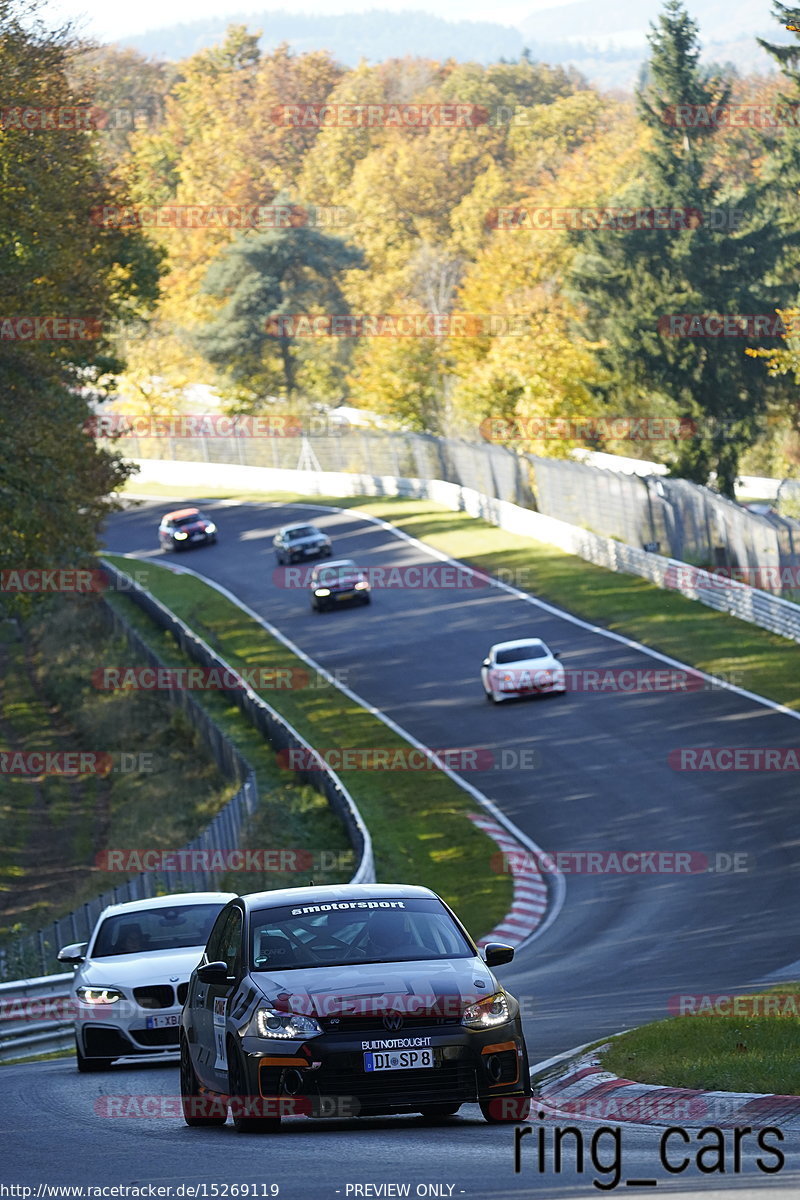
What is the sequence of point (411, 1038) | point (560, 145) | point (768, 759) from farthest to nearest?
1. point (560, 145)
2. point (768, 759)
3. point (411, 1038)

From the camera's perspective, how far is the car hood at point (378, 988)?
370 inches

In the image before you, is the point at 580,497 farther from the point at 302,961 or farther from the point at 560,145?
the point at 560,145

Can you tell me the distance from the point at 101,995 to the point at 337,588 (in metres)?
37.9

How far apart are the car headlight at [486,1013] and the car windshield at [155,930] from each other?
6850mm

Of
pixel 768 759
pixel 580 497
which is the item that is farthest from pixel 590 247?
pixel 768 759

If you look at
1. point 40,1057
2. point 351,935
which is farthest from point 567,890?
point 351,935

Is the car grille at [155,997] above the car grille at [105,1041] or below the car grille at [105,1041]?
above

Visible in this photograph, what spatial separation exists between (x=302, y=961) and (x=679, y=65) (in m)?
67.8

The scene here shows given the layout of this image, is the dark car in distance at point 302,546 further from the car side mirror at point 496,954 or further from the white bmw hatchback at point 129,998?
the car side mirror at point 496,954

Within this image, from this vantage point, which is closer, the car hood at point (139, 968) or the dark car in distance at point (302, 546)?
the car hood at point (139, 968)

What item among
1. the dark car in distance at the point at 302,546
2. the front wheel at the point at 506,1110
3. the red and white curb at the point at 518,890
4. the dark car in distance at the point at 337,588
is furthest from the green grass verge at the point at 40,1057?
the dark car in distance at the point at 302,546

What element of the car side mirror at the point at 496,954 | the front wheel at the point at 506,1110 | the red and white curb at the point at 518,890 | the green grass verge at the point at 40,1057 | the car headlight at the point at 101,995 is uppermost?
the car side mirror at the point at 496,954

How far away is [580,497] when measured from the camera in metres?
58.5

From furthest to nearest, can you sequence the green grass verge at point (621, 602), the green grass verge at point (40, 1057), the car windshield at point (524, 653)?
the car windshield at point (524, 653)
the green grass verge at point (621, 602)
the green grass verge at point (40, 1057)
